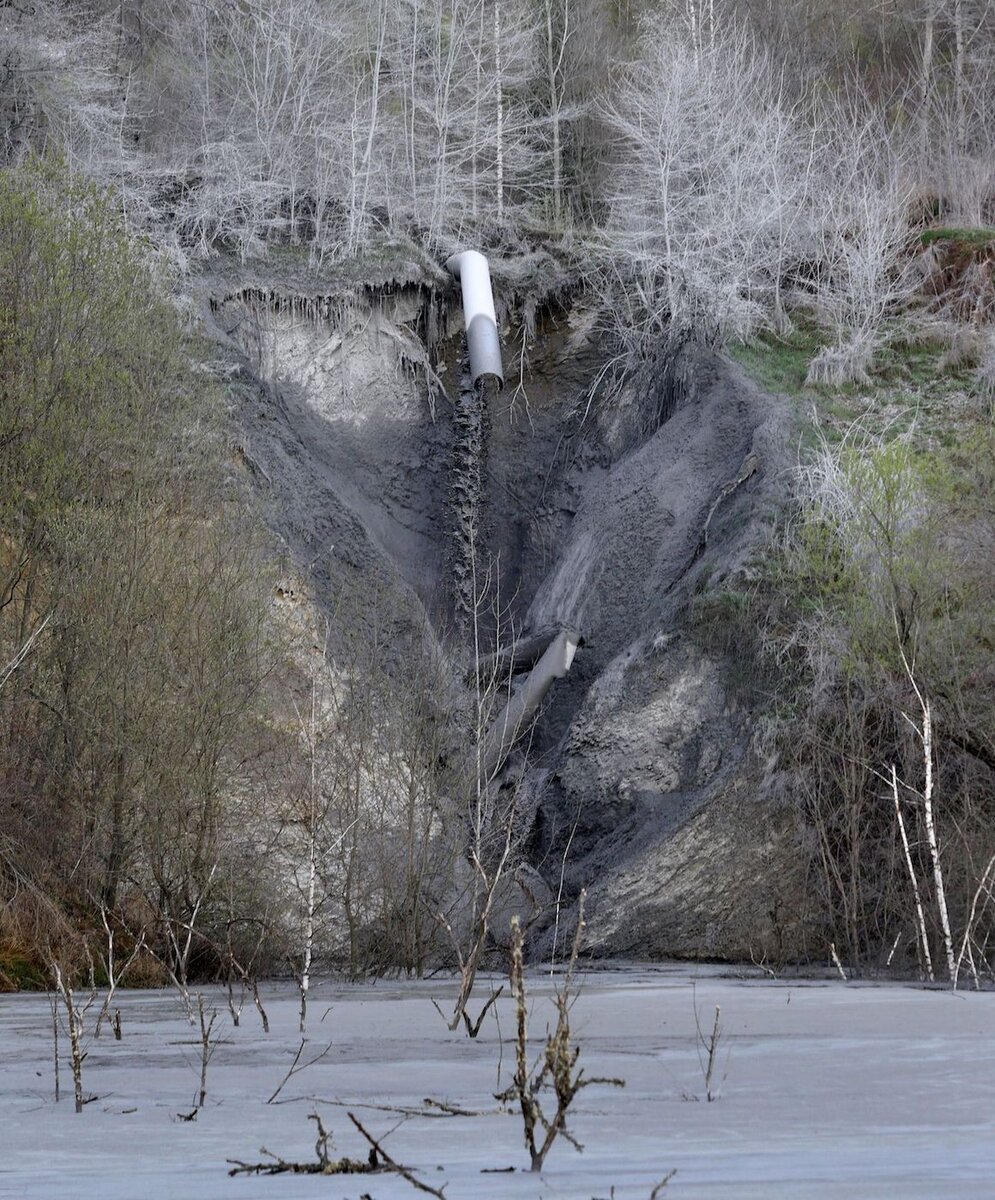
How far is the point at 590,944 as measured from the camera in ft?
68.6

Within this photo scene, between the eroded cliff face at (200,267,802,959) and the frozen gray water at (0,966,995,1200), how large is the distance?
977 cm

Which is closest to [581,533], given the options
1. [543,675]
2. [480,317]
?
[543,675]

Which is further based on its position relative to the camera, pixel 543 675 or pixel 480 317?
pixel 480 317

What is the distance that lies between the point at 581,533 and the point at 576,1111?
2415cm

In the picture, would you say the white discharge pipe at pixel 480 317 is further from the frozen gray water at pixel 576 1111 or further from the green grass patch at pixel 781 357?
the frozen gray water at pixel 576 1111

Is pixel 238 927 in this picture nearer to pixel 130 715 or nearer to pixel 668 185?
pixel 130 715

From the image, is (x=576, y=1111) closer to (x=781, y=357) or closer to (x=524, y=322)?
(x=781, y=357)

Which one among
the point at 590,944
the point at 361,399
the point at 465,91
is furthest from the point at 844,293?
the point at 590,944

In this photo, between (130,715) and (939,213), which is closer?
(130,715)

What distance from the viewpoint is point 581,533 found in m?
29.2

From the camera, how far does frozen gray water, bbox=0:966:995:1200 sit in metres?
3.89

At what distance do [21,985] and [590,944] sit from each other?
7.69 meters

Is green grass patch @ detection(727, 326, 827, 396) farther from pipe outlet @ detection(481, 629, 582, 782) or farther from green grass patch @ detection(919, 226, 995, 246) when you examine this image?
pipe outlet @ detection(481, 629, 582, 782)

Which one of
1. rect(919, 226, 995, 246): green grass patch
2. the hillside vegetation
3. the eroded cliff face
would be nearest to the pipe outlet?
the eroded cliff face
